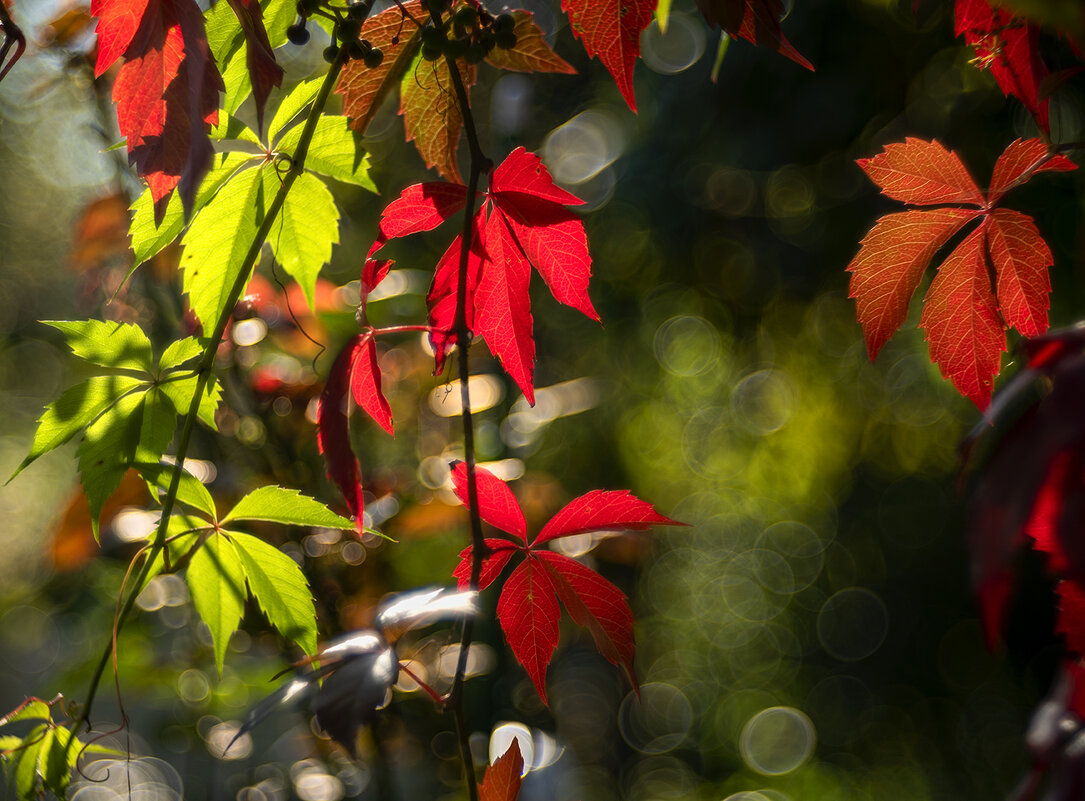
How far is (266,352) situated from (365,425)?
223 millimetres

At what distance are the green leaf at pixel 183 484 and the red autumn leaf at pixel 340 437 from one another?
0.31 feet

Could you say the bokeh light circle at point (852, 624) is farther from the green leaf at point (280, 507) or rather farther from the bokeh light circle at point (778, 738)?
the green leaf at point (280, 507)

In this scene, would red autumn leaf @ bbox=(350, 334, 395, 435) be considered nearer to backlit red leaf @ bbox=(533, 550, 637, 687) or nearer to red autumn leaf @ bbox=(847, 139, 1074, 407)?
backlit red leaf @ bbox=(533, 550, 637, 687)

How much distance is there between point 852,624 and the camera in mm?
3893

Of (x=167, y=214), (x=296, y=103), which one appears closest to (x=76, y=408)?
(x=167, y=214)

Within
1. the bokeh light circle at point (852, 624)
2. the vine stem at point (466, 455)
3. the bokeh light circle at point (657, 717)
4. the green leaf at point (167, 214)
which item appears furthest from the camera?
the bokeh light circle at point (657, 717)

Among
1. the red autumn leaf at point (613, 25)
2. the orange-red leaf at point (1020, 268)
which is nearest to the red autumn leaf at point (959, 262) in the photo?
the orange-red leaf at point (1020, 268)

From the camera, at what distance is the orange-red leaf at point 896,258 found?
49cm

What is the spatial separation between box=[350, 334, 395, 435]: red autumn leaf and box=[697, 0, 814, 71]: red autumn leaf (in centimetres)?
28

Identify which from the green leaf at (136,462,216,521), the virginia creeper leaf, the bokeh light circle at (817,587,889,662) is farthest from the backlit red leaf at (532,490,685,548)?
the bokeh light circle at (817,587,889,662)

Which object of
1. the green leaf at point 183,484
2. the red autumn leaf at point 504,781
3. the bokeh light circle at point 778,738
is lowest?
the bokeh light circle at point 778,738

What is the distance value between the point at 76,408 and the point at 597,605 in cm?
36

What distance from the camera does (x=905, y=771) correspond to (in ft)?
10.6

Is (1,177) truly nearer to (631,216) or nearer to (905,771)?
(631,216)
